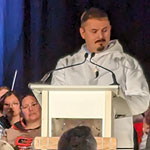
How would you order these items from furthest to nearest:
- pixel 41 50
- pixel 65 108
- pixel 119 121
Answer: pixel 41 50 < pixel 119 121 < pixel 65 108

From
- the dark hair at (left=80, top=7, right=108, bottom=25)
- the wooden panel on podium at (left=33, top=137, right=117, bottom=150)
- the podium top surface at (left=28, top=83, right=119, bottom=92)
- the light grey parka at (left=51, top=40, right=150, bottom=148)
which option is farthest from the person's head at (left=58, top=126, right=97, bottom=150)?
the dark hair at (left=80, top=7, right=108, bottom=25)

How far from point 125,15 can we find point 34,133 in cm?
109

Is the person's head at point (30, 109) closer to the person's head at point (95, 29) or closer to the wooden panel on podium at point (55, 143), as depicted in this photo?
the person's head at point (95, 29)

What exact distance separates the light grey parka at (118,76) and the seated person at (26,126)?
0.23 meters

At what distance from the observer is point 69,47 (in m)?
2.99

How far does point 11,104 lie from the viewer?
298cm

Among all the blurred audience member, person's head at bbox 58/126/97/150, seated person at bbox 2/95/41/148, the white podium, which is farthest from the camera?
seated person at bbox 2/95/41/148

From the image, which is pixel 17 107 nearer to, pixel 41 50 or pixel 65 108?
pixel 41 50

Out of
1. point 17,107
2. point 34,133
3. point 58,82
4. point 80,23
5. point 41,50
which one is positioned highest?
point 80,23

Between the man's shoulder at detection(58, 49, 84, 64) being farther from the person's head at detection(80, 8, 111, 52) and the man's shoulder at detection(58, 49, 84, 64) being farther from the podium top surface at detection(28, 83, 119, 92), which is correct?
the podium top surface at detection(28, 83, 119, 92)

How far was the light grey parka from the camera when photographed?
2812mm

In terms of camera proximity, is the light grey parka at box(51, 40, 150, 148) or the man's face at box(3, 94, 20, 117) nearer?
the light grey parka at box(51, 40, 150, 148)

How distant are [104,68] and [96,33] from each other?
0.98 feet

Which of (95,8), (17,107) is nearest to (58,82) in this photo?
(17,107)
